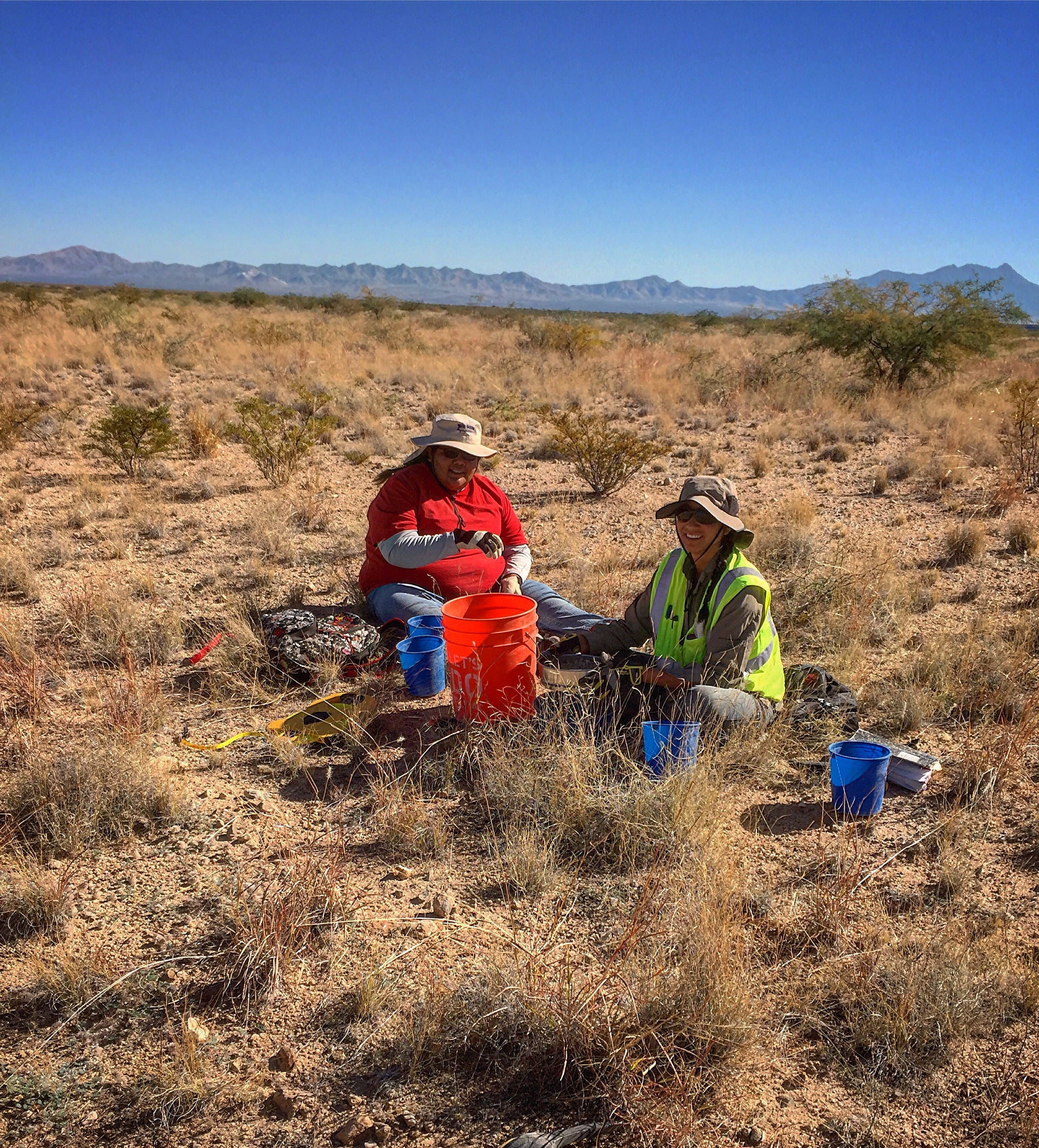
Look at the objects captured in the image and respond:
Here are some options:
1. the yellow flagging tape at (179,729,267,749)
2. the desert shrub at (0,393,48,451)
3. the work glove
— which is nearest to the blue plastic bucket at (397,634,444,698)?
the work glove

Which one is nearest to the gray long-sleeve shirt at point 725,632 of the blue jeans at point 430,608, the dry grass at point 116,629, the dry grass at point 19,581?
the blue jeans at point 430,608

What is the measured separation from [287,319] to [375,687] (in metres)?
30.3

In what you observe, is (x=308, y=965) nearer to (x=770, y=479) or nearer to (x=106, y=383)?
(x=770, y=479)

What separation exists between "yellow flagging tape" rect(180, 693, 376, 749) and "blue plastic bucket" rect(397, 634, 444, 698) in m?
0.25

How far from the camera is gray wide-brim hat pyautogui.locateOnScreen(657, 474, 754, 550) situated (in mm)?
3514

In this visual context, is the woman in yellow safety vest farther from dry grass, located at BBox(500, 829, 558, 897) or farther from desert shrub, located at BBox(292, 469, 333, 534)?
desert shrub, located at BBox(292, 469, 333, 534)

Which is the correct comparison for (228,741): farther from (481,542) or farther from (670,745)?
(670,745)

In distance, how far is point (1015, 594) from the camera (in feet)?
19.8

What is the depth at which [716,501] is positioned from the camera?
3.60m

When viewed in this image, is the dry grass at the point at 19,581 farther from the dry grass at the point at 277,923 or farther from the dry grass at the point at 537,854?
the dry grass at the point at 277,923

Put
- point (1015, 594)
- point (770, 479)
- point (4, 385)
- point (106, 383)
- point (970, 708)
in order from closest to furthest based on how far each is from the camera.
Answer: point (970, 708)
point (1015, 594)
point (770, 479)
point (4, 385)
point (106, 383)

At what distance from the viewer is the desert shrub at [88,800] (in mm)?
3176

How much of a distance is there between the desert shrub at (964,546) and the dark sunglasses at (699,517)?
163 inches

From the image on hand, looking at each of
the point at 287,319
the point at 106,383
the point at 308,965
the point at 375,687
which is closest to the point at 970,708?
the point at 375,687
